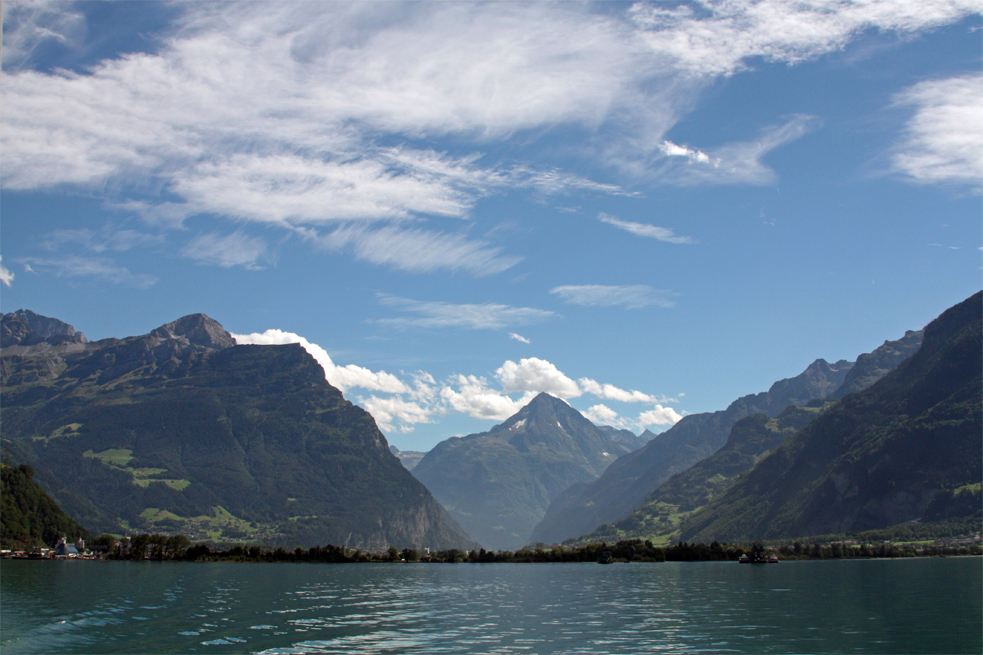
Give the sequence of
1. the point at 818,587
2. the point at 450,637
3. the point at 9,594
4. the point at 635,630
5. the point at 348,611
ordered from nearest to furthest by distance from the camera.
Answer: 1. the point at 450,637
2. the point at 635,630
3. the point at 348,611
4. the point at 9,594
5. the point at 818,587

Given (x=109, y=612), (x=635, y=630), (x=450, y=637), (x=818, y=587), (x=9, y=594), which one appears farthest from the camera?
(x=818, y=587)

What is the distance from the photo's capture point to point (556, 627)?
3164 inches

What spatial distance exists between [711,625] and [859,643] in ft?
55.5

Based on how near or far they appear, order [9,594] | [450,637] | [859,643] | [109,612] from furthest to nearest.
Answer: [9,594] < [109,612] < [450,637] < [859,643]

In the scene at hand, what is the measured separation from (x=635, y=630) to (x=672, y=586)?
7866 centimetres

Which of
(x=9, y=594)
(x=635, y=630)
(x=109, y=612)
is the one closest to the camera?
(x=635, y=630)

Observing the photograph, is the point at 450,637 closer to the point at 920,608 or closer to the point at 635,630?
the point at 635,630

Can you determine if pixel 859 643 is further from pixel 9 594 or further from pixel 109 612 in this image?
pixel 9 594

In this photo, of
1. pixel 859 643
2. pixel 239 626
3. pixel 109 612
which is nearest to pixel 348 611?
pixel 239 626

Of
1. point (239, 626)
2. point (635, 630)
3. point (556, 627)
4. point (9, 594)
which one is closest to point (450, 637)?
point (556, 627)

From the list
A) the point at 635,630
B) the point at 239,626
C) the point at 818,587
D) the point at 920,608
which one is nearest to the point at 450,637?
the point at 635,630

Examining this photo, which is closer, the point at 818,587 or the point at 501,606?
the point at 501,606

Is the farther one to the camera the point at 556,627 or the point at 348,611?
the point at 348,611

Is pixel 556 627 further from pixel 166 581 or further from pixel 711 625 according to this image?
pixel 166 581
